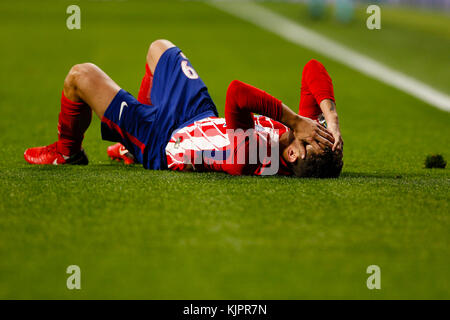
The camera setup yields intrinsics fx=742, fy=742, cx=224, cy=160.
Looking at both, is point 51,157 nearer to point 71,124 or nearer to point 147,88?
point 71,124

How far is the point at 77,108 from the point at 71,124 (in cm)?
10

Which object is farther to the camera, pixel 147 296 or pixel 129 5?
pixel 129 5

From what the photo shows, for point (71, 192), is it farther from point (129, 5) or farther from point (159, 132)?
point (129, 5)

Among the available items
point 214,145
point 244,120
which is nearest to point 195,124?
point 214,145

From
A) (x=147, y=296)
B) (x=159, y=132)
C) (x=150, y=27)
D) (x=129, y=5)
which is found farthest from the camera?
(x=129, y=5)

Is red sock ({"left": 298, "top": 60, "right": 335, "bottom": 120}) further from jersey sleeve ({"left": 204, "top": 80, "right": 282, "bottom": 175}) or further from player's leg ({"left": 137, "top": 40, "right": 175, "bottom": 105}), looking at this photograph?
player's leg ({"left": 137, "top": 40, "right": 175, "bottom": 105})

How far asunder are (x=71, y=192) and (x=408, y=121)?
390 centimetres

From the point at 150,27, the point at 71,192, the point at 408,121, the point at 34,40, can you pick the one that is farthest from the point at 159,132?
the point at 150,27

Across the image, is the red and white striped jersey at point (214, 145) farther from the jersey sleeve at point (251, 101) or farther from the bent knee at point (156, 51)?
the bent knee at point (156, 51)

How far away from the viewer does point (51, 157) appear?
13.5 feet

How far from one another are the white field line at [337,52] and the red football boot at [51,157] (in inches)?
167

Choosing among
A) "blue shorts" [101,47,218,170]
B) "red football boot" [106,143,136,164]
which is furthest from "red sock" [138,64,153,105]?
"red football boot" [106,143,136,164]

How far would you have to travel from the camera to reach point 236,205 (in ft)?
10.3

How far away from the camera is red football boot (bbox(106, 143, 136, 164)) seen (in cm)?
430
